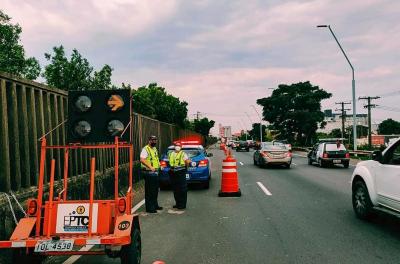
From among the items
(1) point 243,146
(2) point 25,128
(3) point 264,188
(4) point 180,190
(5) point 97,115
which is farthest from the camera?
(1) point 243,146

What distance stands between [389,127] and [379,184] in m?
158

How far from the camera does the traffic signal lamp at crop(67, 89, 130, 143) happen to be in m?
6.02

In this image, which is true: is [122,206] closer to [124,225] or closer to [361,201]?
[124,225]

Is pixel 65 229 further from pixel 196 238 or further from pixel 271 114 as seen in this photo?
pixel 271 114

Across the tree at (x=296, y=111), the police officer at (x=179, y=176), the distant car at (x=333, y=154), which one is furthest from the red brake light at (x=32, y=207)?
the tree at (x=296, y=111)

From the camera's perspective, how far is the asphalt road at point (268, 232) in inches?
240

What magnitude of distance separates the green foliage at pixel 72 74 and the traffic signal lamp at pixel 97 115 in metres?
44.0

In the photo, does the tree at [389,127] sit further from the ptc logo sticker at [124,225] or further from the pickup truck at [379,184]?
the ptc logo sticker at [124,225]

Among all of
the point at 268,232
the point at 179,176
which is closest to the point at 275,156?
the point at 179,176

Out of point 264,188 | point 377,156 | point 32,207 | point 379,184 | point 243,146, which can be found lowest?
point 243,146

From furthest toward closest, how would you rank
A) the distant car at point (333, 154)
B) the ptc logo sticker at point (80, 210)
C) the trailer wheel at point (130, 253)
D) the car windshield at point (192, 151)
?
the distant car at point (333, 154) → the car windshield at point (192, 151) → the ptc logo sticker at point (80, 210) → the trailer wheel at point (130, 253)

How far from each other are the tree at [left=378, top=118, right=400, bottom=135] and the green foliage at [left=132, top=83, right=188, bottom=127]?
112 metres

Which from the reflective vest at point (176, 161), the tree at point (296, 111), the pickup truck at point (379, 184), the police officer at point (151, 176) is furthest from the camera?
the tree at point (296, 111)

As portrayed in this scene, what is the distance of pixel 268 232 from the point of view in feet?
25.1
